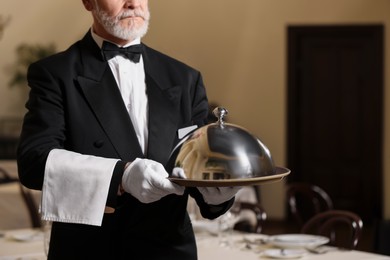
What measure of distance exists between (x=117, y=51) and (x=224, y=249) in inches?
62.2

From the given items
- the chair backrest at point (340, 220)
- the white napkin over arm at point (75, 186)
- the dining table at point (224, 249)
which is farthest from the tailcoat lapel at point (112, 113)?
the chair backrest at point (340, 220)

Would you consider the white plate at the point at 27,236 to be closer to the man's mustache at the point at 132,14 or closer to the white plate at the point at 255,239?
the white plate at the point at 255,239

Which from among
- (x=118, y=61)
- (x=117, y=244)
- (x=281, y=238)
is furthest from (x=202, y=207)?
(x=281, y=238)

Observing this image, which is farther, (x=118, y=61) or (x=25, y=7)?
(x=25, y=7)

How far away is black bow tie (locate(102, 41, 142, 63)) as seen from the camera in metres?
2.19

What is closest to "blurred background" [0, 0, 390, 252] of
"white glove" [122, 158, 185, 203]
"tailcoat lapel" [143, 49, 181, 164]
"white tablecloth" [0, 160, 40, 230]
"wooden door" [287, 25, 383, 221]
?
"wooden door" [287, 25, 383, 221]

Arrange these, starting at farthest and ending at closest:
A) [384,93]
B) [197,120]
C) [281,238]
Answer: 1. [384,93]
2. [281,238]
3. [197,120]

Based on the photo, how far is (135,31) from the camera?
2.12m

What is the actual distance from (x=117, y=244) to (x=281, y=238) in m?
1.53

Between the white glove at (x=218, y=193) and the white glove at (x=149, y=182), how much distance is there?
4.4 inches

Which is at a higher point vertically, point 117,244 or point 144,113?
point 144,113

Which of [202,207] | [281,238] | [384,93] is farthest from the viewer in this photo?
[384,93]

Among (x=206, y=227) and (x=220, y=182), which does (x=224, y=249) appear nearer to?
(x=206, y=227)

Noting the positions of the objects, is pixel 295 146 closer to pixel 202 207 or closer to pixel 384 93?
pixel 384 93
